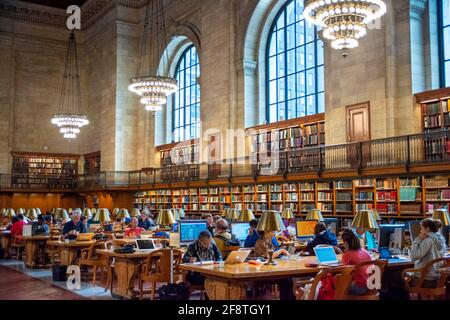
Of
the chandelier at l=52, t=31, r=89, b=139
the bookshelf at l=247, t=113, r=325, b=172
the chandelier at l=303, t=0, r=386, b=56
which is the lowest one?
the bookshelf at l=247, t=113, r=325, b=172

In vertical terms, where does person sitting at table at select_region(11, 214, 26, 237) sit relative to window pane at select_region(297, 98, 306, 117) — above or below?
below

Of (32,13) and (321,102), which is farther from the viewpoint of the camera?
(32,13)

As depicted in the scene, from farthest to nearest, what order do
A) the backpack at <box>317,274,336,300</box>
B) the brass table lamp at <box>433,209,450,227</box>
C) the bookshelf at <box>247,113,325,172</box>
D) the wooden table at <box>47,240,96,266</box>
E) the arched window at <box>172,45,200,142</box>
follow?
the arched window at <box>172,45,200,142</box> < the bookshelf at <box>247,113,325,172</box> < the wooden table at <box>47,240,96,266</box> < the brass table lamp at <box>433,209,450,227</box> < the backpack at <box>317,274,336,300</box>

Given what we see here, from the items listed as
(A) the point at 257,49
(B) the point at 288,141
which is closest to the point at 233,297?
(B) the point at 288,141

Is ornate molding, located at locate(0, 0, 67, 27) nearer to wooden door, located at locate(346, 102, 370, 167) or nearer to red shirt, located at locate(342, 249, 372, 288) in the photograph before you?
wooden door, located at locate(346, 102, 370, 167)

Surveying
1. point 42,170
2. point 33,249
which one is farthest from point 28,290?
point 42,170

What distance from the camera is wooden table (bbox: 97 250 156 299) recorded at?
7.05 metres

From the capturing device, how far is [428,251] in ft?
18.9

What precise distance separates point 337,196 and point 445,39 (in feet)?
14.0

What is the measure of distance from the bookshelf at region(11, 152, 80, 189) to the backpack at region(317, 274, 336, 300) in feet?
69.9

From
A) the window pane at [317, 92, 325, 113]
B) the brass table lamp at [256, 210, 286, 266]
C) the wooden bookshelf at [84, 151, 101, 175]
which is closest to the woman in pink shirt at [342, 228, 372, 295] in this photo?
the brass table lamp at [256, 210, 286, 266]

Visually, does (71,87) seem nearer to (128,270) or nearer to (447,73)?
(447,73)

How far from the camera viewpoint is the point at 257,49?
17.8 m
